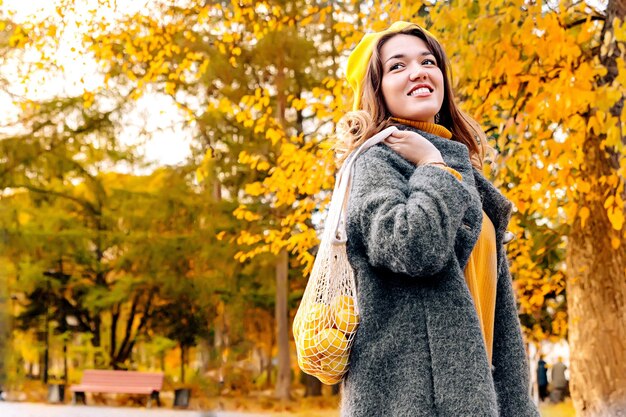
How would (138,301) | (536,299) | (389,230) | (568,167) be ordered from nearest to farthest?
(389,230)
(568,167)
(536,299)
(138,301)

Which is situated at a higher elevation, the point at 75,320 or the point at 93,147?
the point at 93,147

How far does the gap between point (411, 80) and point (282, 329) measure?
12.9 m

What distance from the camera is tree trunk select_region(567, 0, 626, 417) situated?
5723 mm

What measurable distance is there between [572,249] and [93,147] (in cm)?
1102

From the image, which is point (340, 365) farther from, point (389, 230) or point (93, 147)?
point (93, 147)

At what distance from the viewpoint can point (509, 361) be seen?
1702mm

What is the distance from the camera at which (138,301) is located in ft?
54.0

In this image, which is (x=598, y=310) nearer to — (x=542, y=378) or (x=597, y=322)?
(x=597, y=322)

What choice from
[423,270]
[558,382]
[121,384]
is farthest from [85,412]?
[423,270]

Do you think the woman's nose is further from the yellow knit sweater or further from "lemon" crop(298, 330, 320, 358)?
"lemon" crop(298, 330, 320, 358)

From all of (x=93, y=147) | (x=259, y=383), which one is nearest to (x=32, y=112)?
(x=93, y=147)

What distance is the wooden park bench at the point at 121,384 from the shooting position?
592 inches

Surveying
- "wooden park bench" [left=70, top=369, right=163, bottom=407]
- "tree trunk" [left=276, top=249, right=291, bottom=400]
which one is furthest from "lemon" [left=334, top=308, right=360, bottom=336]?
"wooden park bench" [left=70, top=369, right=163, bottom=407]

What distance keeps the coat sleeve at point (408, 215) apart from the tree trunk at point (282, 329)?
12618mm
